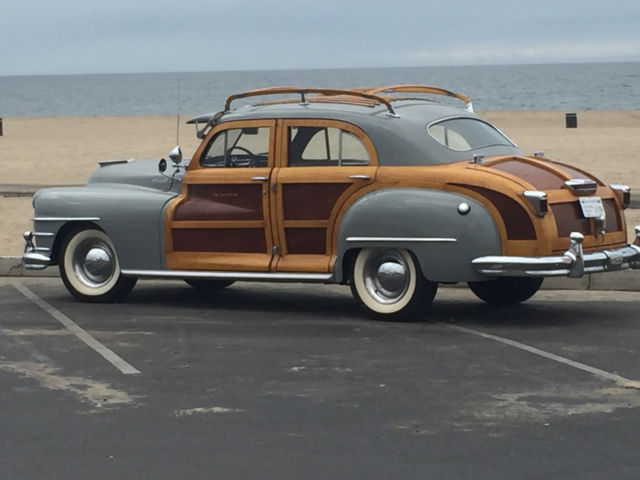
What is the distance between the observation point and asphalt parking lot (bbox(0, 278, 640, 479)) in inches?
251

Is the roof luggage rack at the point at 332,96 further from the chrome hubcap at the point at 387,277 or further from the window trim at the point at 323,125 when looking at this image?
the chrome hubcap at the point at 387,277

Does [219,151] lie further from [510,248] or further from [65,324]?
[510,248]

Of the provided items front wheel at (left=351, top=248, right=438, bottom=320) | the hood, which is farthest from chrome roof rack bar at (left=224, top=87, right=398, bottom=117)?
front wheel at (left=351, top=248, right=438, bottom=320)

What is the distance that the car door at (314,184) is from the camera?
1085 centimetres

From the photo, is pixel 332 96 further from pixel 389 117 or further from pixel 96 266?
pixel 96 266

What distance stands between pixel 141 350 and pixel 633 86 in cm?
13073

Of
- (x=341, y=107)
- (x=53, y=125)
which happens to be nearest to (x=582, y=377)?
(x=341, y=107)

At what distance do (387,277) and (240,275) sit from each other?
1296 mm

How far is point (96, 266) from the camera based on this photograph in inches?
473

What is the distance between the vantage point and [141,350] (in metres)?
9.52

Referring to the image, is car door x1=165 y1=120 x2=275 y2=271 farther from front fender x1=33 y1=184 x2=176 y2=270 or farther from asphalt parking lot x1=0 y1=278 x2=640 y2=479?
asphalt parking lot x1=0 y1=278 x2=640 y2=479

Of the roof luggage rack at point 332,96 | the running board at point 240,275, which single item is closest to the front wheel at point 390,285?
the running board at point 240,275

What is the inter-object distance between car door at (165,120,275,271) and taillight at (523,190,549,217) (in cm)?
221

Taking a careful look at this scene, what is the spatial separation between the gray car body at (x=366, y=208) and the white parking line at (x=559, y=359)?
43 cm
